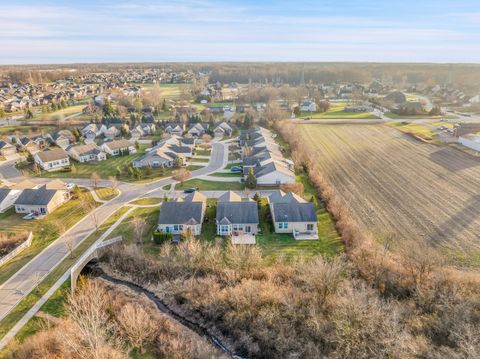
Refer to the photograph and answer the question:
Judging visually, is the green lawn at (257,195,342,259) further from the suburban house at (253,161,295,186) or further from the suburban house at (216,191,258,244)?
the suburban house at (253,161,295,186)

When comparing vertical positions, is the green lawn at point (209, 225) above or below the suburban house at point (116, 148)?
below

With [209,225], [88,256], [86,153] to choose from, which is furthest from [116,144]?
[88,256]

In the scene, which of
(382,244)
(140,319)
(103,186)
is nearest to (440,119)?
(382,244)

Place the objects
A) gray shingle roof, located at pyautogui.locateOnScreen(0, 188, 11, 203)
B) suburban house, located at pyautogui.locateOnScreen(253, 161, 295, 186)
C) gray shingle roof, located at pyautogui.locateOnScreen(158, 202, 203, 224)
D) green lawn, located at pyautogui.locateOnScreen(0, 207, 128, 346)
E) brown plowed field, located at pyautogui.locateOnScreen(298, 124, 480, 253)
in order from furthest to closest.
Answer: suburban house, located at pyautogui.locateOnScreen(253, 161, 295, 186), gray shingle roof, located at pyautogui.locateOnScreen(0, 188, 11, 203), gray shingle roof, located at pyautogui.locateOnScreen(158, 202, 203, 224), brown plowed field, located at pyautogui.locateOnScreen(298, 124, 480, 253), green lawn, located at pyautogui.locateOnScreen(0, 207, 128, 346)

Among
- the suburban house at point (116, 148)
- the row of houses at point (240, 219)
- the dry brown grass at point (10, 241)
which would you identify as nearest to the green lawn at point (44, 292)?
the dry brown grass at point (10, 241)

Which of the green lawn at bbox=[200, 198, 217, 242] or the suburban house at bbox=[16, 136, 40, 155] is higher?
the suburban house at bbox=[16, 136, 40, 155]

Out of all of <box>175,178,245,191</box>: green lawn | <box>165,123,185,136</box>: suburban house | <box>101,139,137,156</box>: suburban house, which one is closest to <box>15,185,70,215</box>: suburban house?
<box>175,178,245,191</box>: green lawn

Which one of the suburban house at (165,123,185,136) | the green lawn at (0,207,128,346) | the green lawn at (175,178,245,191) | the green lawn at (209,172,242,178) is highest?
the suburban house at (165,123,185,136)

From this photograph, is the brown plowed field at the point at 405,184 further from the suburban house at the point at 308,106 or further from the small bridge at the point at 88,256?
the suburban house at the point at 308,106
